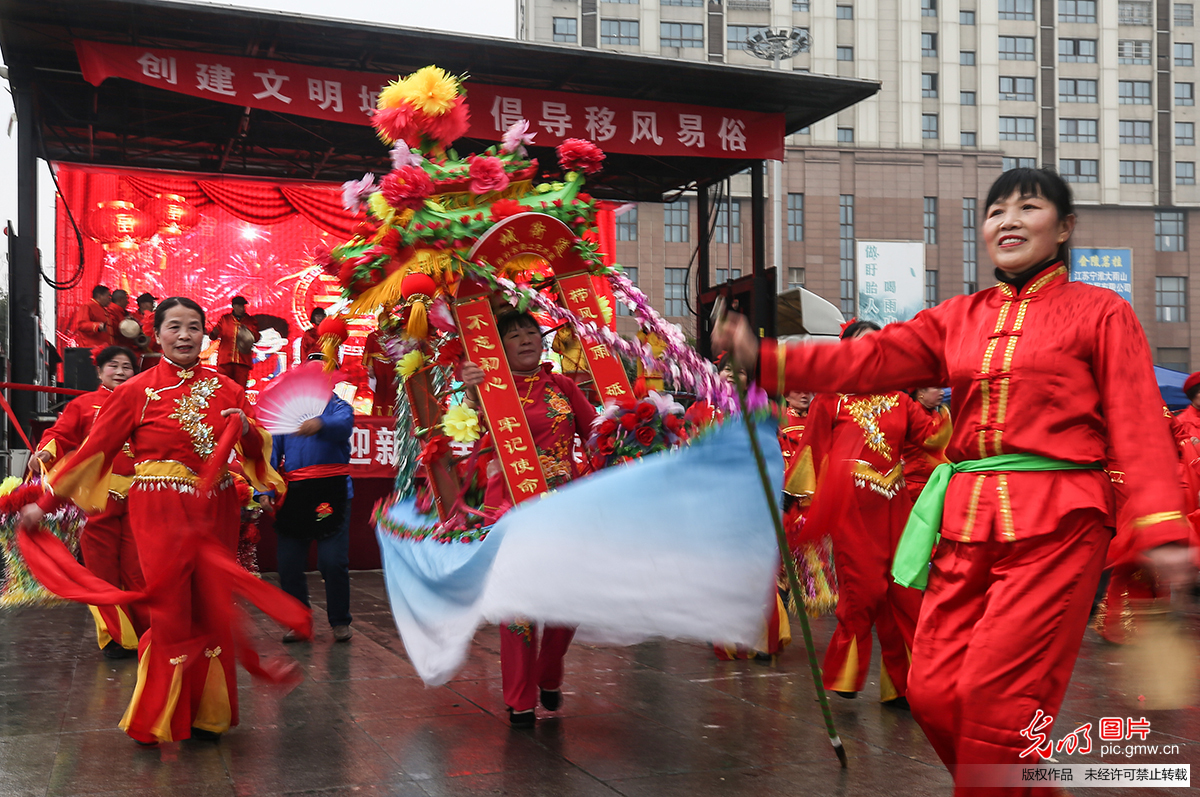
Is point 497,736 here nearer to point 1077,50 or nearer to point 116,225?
point 116,225

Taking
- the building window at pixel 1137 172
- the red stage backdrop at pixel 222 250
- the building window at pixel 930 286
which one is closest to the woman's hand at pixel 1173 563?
the red stage backdrop at pixel 222 250

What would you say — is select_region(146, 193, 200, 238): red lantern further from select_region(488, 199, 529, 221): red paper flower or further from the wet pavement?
select_region(488, 199, 529, 221): red paper flower

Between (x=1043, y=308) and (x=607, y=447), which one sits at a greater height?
(x=1043, y=308)

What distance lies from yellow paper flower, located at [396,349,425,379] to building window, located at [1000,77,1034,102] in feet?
139

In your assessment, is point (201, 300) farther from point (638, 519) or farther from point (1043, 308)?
point (1043, 308)

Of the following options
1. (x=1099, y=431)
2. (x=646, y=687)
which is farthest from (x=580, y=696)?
(x=1099, y=431)

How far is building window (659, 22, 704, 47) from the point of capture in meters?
39.9

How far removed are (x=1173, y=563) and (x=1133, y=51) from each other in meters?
48.1

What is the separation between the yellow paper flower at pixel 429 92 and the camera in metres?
4.68

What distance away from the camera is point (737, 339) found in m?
2.63

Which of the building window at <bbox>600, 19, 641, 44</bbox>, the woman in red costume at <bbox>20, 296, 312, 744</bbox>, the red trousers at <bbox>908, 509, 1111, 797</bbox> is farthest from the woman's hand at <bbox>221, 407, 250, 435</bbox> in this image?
the building window at <bbox>600, 19, 641, 44</bbox>

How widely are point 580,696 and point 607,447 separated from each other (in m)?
1.18

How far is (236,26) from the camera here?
8641 millimetres

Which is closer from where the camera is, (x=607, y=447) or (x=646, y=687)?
(x=607, y=447)
